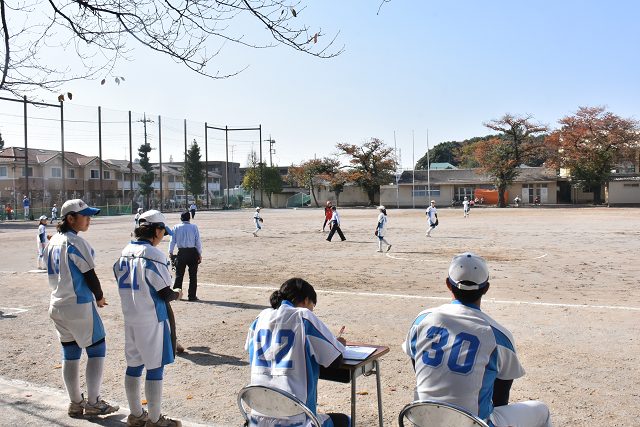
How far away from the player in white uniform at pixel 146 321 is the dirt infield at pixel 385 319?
530 mm

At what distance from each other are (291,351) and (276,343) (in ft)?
0.34

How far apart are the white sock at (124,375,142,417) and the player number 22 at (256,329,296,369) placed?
1615 mm

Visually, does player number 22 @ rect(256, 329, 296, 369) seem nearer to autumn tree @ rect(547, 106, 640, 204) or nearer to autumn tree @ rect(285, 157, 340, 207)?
autumn tree @ rect(547, 106, 640, 204)

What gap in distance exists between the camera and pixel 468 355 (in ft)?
8.25

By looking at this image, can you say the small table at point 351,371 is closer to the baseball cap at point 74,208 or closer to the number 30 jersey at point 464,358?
the number 30 jersey at point 464,358

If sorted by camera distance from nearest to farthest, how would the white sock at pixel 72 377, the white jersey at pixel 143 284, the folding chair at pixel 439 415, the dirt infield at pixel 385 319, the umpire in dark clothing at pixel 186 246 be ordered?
the folding chair at pixel 439 415
the white jersey at pixel 143 284
the white sock at pixel 72 377
the dirt infield at pixel 385 319
the umpire in dark clothing at pixel 186 246

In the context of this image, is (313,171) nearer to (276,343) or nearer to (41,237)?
(41,237)

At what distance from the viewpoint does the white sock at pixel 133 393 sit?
388 cm

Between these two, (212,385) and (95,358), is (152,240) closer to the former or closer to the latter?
(95,358)

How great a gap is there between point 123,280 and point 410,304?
5739 millimetres

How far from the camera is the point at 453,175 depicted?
218 ft

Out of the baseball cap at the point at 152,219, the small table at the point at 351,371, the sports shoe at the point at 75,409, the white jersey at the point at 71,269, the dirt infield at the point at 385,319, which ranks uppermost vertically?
the baseball cap at the point at 152,219

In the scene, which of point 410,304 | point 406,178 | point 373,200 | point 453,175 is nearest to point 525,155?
point 453,175

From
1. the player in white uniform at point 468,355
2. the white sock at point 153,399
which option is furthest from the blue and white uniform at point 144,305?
the player in white uniform at point 468,355
